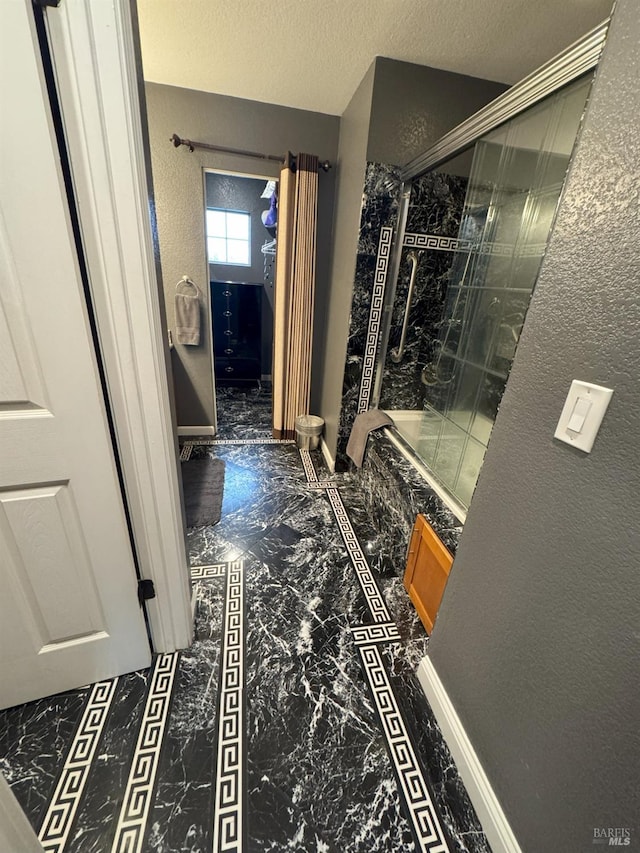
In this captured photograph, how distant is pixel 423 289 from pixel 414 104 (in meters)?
0.98

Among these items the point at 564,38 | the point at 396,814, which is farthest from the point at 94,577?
the point at 564,38

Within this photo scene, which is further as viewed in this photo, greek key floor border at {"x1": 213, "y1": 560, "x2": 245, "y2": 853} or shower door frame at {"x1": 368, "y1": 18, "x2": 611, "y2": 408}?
shower door frame at {"x1": 368, "y1": 18, "x2": 611, "y2": 408}

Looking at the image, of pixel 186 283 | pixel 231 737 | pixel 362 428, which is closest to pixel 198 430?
pixel 186 283

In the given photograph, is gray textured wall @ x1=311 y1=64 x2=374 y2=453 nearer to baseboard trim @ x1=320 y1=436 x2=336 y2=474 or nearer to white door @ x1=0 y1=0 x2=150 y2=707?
baseboard trim @ x1=320 y1=436 x2=336 y2=474

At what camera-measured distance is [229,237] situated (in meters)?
4.30

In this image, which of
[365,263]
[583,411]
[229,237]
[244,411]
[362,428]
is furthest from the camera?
[229,237]

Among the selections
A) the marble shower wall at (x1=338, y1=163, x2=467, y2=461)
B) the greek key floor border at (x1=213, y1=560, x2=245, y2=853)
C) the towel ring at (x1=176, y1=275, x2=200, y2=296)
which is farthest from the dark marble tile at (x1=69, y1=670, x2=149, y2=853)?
the towel ring at (x1=176, y1=275, x2=200, y2=296)

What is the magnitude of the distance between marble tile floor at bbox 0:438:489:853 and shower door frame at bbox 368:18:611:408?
155 cm

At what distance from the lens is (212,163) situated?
2.39 meters

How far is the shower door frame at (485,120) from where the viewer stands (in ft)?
3.23

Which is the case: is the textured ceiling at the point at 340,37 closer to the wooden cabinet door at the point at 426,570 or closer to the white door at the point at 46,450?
the white door at the point at 46,450

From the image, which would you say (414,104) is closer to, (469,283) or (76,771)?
(469,283)

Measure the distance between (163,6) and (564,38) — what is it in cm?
190

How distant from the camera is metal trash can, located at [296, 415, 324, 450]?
9.49 feet
